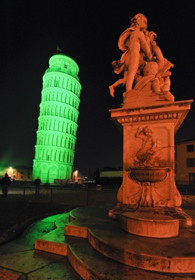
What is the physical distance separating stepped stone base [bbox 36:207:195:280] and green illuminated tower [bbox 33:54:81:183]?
53.3 metres

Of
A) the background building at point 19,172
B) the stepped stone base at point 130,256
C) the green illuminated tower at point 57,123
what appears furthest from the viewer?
the background building at point 19,172

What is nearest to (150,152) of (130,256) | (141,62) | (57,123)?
(130,256)

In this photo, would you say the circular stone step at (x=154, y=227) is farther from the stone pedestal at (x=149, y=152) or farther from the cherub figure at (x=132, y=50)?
the cherub figure at (x=132, y=50)

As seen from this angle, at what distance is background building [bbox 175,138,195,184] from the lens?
117 feet

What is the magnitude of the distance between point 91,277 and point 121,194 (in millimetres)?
2241

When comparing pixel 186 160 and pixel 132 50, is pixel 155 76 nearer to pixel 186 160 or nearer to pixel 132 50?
pixel 132 50

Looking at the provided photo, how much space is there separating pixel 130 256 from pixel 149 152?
7.34 ft

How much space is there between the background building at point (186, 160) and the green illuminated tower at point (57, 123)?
3263cm

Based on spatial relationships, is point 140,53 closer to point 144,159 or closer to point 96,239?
point 144,159

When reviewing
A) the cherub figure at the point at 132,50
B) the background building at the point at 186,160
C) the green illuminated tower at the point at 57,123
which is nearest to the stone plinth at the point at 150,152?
the cherub figure at the point at 132,50

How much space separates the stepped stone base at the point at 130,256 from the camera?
224cm

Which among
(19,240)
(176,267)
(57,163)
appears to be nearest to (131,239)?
(176,267)

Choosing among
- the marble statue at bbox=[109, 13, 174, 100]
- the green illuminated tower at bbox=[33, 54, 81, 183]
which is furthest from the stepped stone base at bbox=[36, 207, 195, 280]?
the green illuminated tower at bbox=[33, 54, 81, 183]

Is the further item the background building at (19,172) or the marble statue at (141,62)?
the background building at (19,172)
